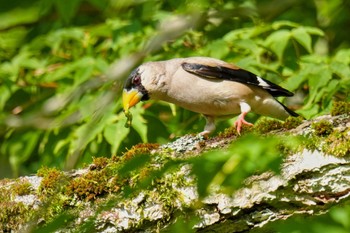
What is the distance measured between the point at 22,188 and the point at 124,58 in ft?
5.44

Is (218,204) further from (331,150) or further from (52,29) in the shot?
(52,29)

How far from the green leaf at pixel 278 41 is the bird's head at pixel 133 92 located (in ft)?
4.40

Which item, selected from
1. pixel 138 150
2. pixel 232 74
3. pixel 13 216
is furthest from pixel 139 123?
pixel 13 216

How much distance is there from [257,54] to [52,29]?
3009 mm

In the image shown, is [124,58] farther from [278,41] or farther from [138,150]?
[278,41]

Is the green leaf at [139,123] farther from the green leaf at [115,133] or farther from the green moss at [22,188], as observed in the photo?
the green moss at [22,188]

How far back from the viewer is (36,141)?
729cm

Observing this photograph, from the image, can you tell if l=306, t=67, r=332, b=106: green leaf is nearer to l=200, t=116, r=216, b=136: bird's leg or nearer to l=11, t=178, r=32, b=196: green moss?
l=200, t=116, r=216, b=136: bird's leg

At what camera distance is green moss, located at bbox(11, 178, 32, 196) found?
14.9ft

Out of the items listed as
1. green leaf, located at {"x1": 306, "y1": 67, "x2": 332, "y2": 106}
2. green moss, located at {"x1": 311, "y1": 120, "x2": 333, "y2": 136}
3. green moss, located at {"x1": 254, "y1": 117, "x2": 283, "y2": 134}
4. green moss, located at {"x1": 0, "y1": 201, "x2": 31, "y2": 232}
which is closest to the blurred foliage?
green leaf, located at {"x1": 306, "y1": 67, "x2": 332, "y2": 106}

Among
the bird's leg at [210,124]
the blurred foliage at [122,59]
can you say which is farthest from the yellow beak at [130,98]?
the bird's leg at [210,124]

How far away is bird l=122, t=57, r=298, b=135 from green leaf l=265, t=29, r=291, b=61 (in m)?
0.52

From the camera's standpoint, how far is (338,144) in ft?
13.1

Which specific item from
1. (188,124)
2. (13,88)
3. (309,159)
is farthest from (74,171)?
(13,88)
